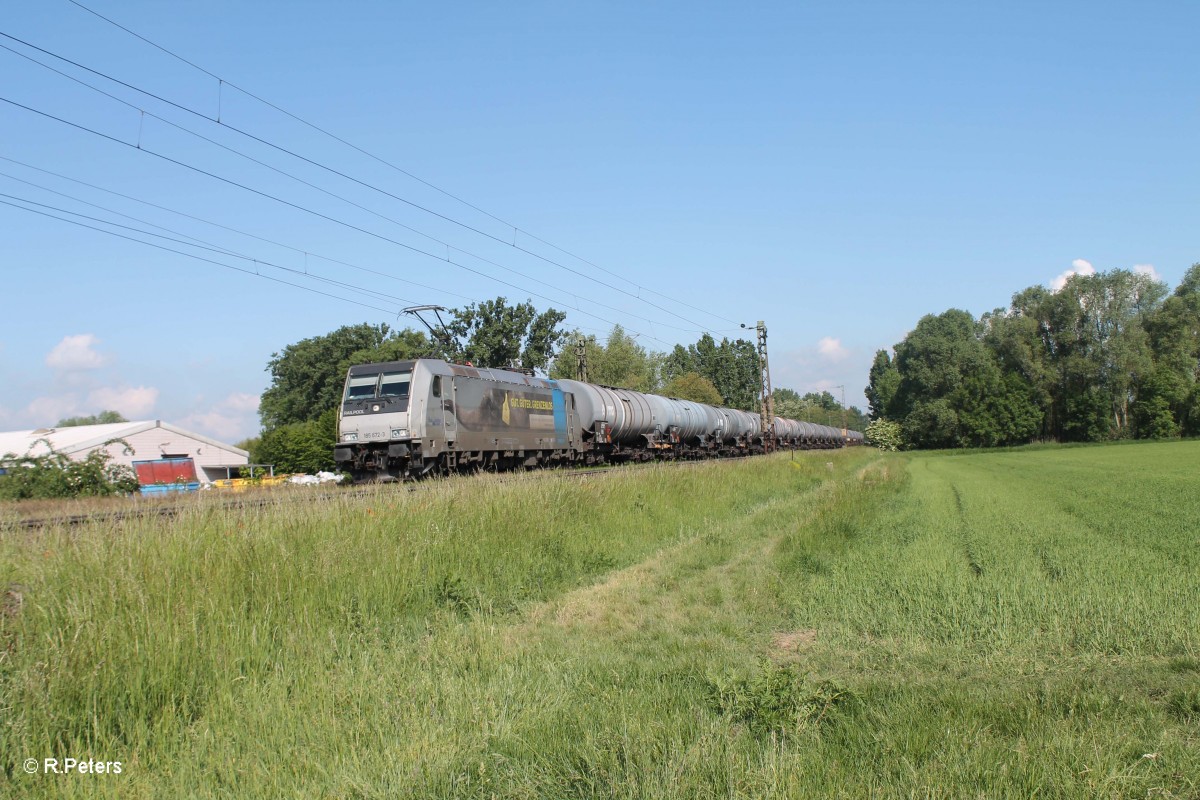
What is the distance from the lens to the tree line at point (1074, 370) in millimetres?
80250

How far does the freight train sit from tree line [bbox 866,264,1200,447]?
209 ft

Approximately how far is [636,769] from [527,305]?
79.2 meters

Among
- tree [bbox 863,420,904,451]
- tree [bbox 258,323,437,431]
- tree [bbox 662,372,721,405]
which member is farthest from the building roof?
tree [bbox 863,420,904,451]

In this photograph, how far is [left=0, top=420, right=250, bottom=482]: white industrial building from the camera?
50906mm

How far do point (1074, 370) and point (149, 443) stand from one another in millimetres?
84541

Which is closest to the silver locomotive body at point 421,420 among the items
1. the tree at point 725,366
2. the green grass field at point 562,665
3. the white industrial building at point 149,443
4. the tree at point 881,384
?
the green grass field at point 562,665

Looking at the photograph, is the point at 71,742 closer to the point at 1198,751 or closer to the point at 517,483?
the point at 1198,751

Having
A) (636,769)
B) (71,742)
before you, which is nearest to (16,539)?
(71,742)

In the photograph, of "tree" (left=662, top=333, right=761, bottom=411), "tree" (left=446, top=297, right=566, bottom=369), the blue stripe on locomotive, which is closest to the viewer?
the blue stripe on locomotive

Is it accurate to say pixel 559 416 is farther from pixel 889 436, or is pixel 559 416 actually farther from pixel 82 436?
pixel 889 436

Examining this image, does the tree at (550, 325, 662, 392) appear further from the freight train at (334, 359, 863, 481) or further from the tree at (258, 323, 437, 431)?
the freight train at (334, 359, 863, 481)

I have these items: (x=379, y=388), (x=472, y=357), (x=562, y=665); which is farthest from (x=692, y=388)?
(x=562, y=665)

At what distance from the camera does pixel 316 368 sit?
90938mm

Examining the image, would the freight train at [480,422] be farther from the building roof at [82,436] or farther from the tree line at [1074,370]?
the tree line at [1074,370]
